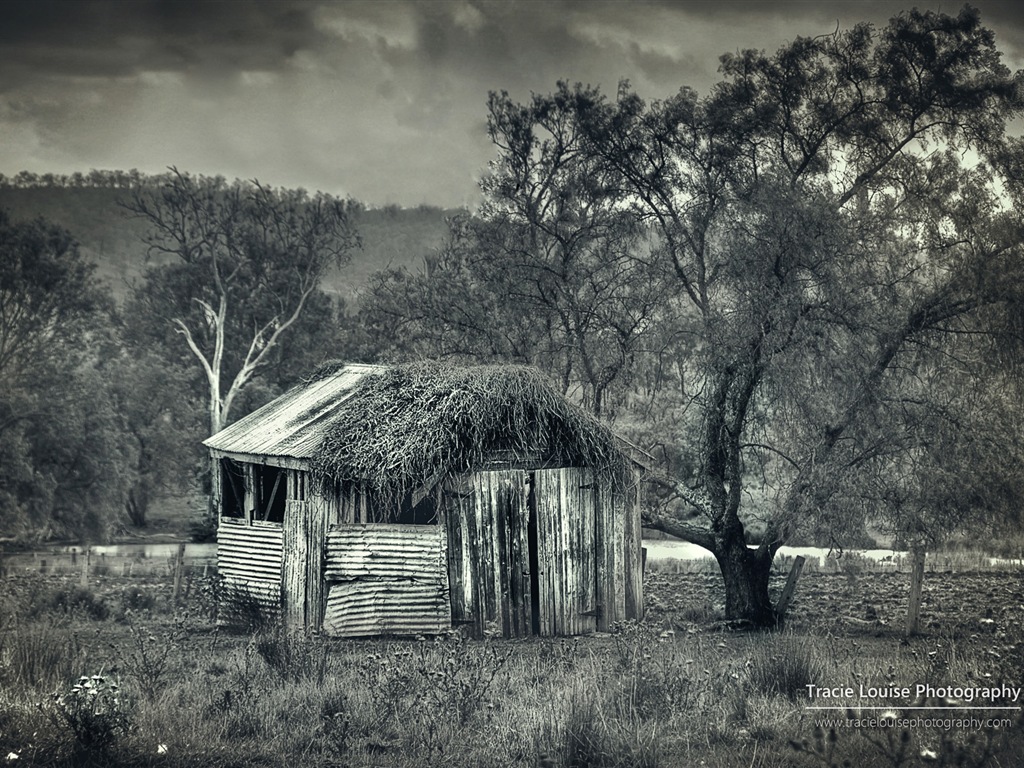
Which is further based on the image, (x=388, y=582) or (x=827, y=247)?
(x=827, y=247)

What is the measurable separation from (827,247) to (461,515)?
6559mm

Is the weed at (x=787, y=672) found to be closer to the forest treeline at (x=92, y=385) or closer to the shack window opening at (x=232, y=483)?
the shack window opening at (x=232, y=483)

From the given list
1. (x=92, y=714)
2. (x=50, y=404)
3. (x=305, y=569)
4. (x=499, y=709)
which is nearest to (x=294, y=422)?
(x=305, y=569)

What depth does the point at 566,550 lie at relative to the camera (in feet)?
46.3

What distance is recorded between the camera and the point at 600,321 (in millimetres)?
17656

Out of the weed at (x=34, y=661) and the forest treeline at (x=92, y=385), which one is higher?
the forest treeline at (x=92, y=385)

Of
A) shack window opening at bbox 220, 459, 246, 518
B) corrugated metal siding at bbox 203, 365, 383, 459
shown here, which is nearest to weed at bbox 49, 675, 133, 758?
corrugated metal siding at bbox 203, 365, 383, 459

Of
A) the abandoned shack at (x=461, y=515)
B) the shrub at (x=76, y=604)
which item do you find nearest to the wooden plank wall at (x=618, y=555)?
the abandoned shack at (x=461, y=515)

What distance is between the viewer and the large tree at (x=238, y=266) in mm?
38594

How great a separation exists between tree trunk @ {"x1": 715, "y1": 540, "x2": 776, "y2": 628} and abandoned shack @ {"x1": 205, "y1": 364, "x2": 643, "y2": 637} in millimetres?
1810

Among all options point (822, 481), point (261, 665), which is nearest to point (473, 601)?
point (261, 665)

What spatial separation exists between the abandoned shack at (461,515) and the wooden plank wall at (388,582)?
0.02 metres

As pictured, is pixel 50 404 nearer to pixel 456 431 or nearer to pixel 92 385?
pixel 92 385

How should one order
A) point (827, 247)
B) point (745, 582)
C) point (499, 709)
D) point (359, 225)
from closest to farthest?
point (499, 709) < point (827, 247) < point (745, 582) < point (359, 225)
